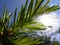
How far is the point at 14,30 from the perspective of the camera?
0.20 meters

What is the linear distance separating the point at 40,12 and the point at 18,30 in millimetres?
42

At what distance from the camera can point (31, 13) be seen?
0.20m

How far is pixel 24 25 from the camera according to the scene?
0.20 meters

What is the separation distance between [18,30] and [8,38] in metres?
0.02

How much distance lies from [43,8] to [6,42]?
7 centimetres

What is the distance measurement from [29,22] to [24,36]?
2 centimetres

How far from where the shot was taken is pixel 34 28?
21 cm

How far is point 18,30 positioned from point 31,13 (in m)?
0.03

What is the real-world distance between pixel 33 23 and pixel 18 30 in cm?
3

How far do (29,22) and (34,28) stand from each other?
11mm

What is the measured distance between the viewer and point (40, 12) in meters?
0.21

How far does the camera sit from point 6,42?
191 mm

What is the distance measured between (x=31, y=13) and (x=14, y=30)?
3 centimetres

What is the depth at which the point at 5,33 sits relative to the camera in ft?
0.65
